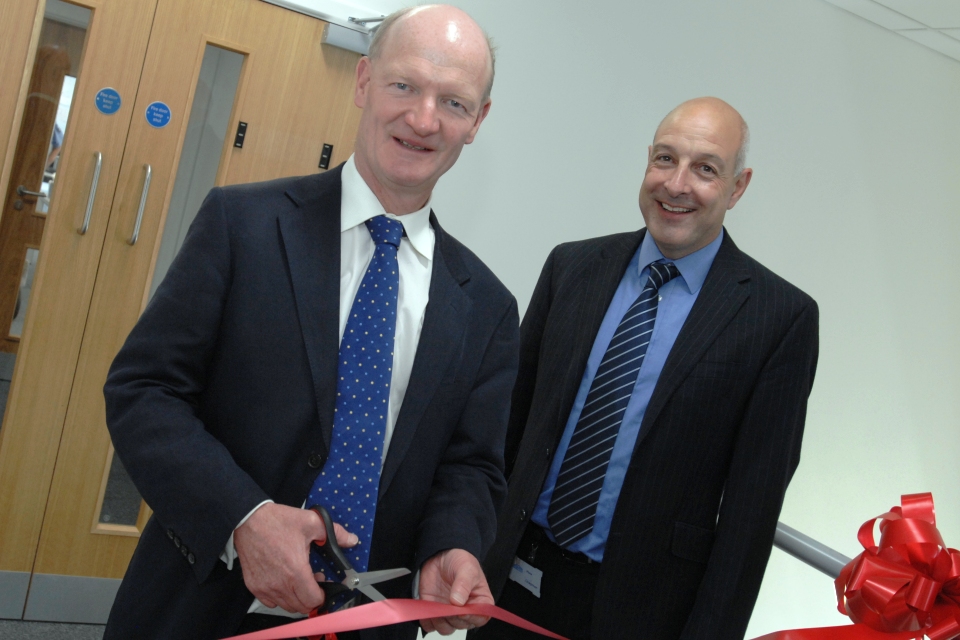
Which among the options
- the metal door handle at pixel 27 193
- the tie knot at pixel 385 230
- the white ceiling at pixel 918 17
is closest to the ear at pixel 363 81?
the tie knot at pixel 385 230

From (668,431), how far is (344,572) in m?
1.04

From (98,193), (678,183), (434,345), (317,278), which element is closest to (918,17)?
(678,183)

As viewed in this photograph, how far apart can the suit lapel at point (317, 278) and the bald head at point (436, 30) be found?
11.8 inches

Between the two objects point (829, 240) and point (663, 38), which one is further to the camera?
point (829, 240)

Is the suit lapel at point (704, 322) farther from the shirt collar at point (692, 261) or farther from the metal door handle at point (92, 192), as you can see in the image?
the metal door handle at point (92, 192)

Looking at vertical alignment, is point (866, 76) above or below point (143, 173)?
above

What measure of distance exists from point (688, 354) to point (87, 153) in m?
2.50

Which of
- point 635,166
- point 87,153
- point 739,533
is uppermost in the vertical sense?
point 635,166

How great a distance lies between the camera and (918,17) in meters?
4.80

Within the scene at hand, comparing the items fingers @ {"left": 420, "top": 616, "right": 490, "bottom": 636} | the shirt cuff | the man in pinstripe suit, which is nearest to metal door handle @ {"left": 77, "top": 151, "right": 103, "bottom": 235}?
the man in pinstripe suit

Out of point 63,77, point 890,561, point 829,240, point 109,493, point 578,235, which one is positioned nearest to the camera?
point 890,561

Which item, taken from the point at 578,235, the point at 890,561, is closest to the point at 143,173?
the point at 578,235

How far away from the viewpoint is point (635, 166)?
14.3ft

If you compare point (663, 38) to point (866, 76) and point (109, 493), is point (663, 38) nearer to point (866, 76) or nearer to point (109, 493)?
point (866, 76)
